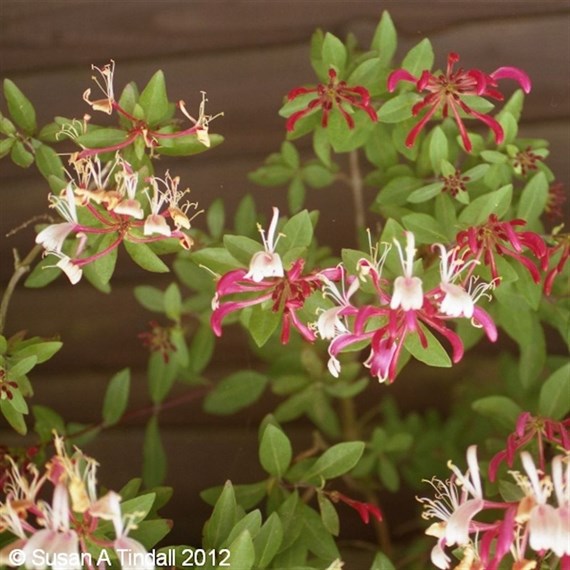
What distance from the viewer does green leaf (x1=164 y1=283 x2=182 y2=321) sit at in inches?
43.6

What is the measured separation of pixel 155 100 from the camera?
840 mm

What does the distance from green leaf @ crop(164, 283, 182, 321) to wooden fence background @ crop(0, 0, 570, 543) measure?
0.05 m

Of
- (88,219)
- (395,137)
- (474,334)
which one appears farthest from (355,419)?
(88,219)

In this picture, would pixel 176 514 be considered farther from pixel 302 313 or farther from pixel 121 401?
pixel 302 313

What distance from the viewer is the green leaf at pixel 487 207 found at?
84 cm

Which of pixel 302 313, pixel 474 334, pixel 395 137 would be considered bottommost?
pixel 474 334

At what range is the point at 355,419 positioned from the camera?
126cm

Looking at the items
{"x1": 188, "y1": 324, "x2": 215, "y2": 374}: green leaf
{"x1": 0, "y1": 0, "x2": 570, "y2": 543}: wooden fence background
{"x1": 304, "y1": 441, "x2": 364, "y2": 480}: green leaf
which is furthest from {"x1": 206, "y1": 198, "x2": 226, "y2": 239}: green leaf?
{"x1": 304, "y1": 441, "x2": 364, "y2": 480}: green leaf

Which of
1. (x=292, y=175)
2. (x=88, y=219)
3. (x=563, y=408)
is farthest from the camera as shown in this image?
(x=292, y=175)

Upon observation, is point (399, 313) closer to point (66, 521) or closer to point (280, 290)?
point (280, 290)

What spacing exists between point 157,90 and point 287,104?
0.15 m

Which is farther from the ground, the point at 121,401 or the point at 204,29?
the point at 204,29

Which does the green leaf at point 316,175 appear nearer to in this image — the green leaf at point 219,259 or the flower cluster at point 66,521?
the green leaf at point 219,259

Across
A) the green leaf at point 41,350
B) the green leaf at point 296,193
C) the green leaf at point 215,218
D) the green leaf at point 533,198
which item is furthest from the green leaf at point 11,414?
the green leaf at point 533,198
